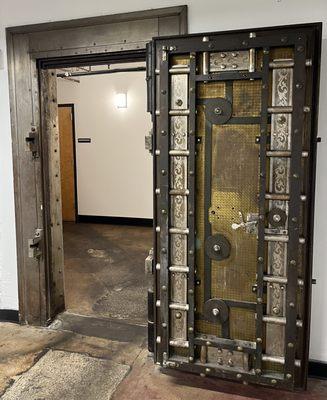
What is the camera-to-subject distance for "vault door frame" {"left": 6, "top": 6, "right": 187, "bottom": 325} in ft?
7.55

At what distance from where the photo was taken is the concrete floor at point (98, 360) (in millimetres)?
2078

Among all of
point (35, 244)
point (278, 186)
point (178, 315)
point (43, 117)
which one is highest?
point (43, 117)

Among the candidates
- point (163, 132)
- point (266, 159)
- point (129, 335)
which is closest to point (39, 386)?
point (129, 335)

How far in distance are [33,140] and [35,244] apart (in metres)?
0.72

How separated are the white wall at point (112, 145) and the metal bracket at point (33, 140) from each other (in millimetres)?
3271

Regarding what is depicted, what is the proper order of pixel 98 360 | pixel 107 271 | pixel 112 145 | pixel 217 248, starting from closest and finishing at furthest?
1. pixel 217 248
2. pixel 98 360
3. pixel 107 271
4. pixel 112 145

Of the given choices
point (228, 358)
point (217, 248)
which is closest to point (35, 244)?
point (217, 248)

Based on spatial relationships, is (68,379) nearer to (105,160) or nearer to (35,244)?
(35,244)

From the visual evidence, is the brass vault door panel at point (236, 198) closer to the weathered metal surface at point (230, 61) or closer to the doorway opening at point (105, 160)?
the weathered metal surface at point (230, 61)

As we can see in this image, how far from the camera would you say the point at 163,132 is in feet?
6.40

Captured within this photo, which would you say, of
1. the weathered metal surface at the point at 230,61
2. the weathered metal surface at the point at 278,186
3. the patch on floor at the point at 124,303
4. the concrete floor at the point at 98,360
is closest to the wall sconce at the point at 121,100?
the concrete floor at the point at 98,360

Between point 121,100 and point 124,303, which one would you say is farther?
point 121,100

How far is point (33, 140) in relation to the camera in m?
2.60

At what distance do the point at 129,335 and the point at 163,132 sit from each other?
151cm
